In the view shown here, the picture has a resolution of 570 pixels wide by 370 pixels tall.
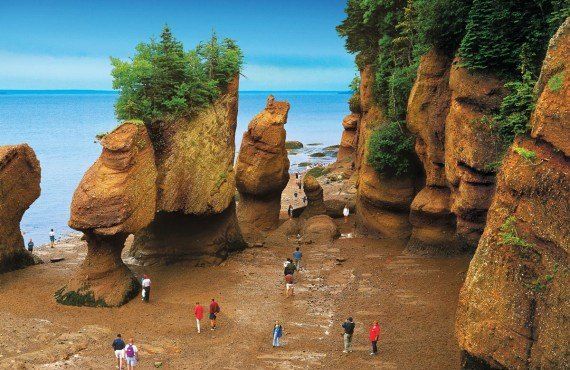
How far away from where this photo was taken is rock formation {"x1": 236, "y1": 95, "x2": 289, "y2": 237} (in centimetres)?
3425

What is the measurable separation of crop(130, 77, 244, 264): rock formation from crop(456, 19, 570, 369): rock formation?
1597 centimetres

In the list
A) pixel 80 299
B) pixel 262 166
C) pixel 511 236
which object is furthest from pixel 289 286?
pixel 511 236

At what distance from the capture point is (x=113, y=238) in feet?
74.6

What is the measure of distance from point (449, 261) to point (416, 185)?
5.49 metres

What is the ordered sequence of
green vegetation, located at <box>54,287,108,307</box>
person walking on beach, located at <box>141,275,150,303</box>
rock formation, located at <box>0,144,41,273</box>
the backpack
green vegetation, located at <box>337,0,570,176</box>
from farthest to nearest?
rock formation, located at <box>0,144,41,273</box>
person walking on beach, located at <box>141,275,150,303</box>
green vegetation, located at <box>54,287,108,307</box>
the backpack
green vegetation, located at <box>337,0,570,176</box>

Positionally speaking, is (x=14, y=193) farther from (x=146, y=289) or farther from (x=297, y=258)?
(x=297, y=258)

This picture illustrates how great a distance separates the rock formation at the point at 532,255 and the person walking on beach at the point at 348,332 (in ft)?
16.0

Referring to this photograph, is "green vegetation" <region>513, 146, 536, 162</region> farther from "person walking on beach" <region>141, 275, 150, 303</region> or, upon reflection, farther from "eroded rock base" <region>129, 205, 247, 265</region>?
"eroded rock base" <region>129, 205, 247, 265</region>

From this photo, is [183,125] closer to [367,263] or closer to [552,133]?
[367,263]

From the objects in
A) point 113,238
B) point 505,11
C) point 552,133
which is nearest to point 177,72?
point 113,238

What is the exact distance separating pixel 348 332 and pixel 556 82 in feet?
33.0

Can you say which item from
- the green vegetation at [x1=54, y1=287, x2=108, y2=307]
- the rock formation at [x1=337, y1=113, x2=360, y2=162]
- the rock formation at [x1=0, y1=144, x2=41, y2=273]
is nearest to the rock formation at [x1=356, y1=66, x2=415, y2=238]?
the green vegetation at [x1=54, y1=287, x2=108, y2=307]

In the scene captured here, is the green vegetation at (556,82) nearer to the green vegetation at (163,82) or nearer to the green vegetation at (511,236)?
the green vegetation at (511,236)

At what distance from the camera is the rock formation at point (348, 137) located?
59406 mm
